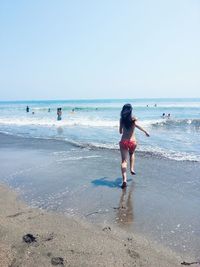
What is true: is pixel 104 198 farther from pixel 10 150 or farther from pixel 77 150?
pixel 10 150

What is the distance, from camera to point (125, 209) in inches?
216

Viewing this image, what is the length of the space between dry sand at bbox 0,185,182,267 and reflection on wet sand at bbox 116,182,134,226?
1.25 feet

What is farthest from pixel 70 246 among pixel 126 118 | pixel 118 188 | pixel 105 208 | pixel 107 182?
pixel 126 118

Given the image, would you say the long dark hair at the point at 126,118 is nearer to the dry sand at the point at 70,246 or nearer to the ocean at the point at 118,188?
the ocean at the point at 118,188

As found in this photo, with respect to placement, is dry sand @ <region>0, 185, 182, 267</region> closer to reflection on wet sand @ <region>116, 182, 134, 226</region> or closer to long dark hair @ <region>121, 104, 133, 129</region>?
reflection on wet sand @ <region>116, 182, 134, 226</region>

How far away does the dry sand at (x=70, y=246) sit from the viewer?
11.7ft

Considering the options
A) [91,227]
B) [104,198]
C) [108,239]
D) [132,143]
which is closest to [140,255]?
[108,239]

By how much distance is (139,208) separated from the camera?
218 inches

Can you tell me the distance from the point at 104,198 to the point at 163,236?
179 cm

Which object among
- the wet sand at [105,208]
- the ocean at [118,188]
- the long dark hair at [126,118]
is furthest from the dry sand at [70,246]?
the long dark hair at [126,118]

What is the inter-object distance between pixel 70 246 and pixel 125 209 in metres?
1.76

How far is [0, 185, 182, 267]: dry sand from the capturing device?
3558 mm

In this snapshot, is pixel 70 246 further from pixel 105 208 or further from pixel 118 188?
pixel 118 188

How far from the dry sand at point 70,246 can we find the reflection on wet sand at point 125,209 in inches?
14.9
